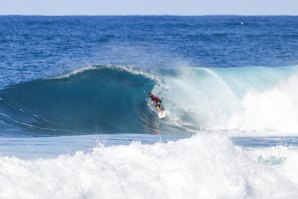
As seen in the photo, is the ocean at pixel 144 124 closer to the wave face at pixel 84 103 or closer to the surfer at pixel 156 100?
the wave face at pixel 84 103

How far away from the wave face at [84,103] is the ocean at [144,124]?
4 cm

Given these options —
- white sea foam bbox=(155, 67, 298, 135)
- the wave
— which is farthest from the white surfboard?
white sea foam bbox=(155, 67, 298, 135)

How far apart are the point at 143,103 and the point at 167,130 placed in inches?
111

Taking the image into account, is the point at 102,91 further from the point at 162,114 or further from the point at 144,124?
the point at 144,124

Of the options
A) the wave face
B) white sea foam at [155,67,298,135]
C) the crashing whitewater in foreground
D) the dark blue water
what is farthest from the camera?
white sea foam at [155,67,298,135]

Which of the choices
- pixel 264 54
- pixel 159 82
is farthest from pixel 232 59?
pixel 159 82

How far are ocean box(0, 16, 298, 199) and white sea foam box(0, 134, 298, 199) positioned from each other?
0.02m

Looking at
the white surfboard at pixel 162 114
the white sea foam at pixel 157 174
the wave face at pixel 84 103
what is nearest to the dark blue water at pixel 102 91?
the wave face at pixel 84 103

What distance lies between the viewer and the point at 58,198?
9.84 m

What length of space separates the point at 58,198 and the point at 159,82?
15.0m

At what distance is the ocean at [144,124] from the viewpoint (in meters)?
10.9

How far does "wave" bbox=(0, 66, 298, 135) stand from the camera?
20.3m

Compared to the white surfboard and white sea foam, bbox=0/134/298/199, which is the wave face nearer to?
the white surfboard

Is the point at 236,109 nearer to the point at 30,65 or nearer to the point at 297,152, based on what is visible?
the point at 297,152
